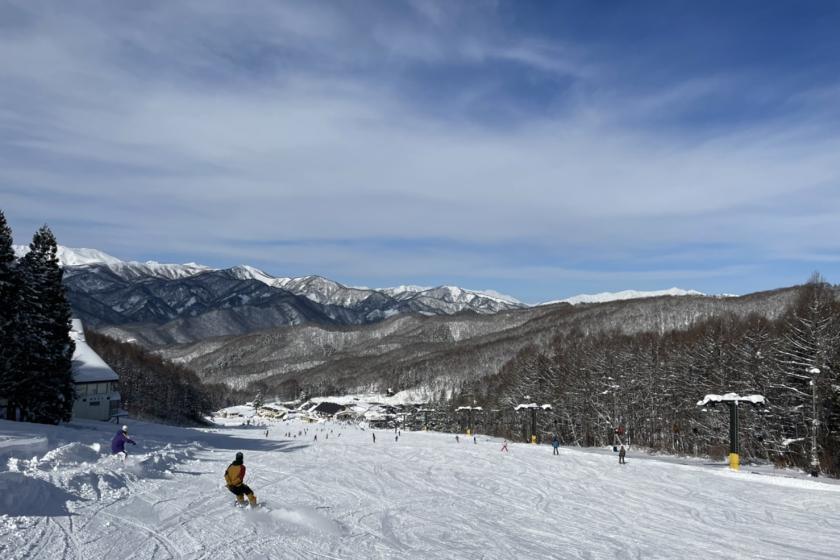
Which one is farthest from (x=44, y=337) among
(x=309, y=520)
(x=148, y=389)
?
(x=148, y=389)

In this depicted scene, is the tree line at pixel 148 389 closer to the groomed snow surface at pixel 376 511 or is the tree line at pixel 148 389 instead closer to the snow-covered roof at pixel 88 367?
the snow-covered roof at pixel 88 367

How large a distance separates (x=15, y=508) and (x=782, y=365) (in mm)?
49255

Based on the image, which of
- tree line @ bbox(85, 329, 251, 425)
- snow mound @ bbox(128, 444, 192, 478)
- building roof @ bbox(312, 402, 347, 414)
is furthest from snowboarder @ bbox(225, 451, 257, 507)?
building roof @ bbox(312, 402, 347, 414)

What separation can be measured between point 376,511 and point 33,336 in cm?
2911

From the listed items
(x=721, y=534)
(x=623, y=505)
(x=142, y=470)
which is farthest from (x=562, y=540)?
(x=142, y=470)

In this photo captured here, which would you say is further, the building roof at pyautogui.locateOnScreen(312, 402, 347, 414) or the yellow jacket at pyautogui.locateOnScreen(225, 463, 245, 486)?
the building roof at pyautogui.locateOnScreen(312, 402, 347, 414)

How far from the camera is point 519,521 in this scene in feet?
57.9

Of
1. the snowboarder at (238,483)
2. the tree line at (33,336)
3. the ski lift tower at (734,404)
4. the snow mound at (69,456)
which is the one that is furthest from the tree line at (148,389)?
the snowboarder at (238,483)

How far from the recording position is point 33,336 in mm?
35625

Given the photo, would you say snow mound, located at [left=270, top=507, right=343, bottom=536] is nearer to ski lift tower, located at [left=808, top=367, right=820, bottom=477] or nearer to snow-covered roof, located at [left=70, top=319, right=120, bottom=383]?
ski lift tower, located at [left=808, top=367, right=820, bottom=477]

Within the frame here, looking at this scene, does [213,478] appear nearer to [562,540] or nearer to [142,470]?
[142,470]

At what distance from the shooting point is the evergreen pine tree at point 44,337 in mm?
35781

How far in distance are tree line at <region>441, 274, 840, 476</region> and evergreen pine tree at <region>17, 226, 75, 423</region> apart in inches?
1645

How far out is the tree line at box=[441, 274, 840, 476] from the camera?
3772cm
